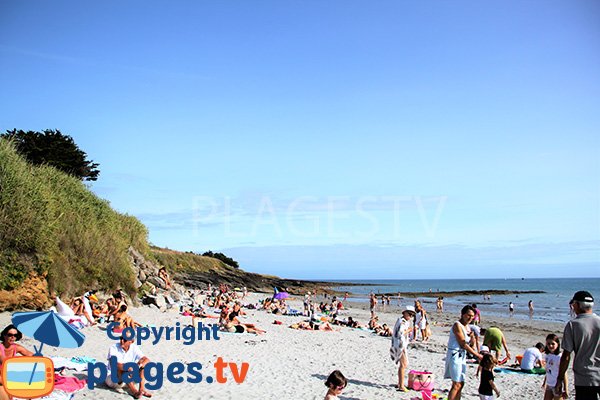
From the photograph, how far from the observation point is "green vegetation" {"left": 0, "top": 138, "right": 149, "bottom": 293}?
44.7 ft

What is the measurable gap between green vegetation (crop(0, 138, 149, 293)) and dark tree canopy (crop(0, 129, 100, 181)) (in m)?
8.38

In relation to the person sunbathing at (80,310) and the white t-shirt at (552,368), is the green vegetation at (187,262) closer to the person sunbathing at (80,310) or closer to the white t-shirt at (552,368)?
the person sunbathing at (80,310)

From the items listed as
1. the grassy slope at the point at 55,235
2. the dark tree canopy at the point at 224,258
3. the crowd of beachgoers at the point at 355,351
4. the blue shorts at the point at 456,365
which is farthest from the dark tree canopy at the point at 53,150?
the dark tree canopy at the point at 224,258

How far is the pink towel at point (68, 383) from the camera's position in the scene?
7.36 meters

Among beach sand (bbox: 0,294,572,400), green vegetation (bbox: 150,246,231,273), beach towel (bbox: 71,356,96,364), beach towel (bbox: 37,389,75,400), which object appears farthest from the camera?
green vegetation (bbox: 150,246,231,273)

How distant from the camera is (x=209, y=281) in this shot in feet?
150

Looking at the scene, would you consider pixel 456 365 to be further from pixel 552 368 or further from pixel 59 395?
pixel 59 395

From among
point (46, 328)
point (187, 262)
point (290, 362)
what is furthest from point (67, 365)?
point (187, 262)

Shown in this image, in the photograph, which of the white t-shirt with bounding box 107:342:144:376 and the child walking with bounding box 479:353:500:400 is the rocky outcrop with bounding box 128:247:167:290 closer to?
the white t-shirt with bounding box 107:342:144:376

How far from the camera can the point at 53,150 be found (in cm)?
2934

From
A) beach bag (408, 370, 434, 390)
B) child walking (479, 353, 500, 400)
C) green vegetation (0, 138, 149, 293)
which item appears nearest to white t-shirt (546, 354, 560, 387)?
child walking (479, 353, 500, 400)

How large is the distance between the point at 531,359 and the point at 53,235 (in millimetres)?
14080

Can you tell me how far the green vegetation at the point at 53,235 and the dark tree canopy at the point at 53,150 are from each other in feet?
27.5

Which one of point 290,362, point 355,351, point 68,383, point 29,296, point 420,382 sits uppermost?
point 29,296
